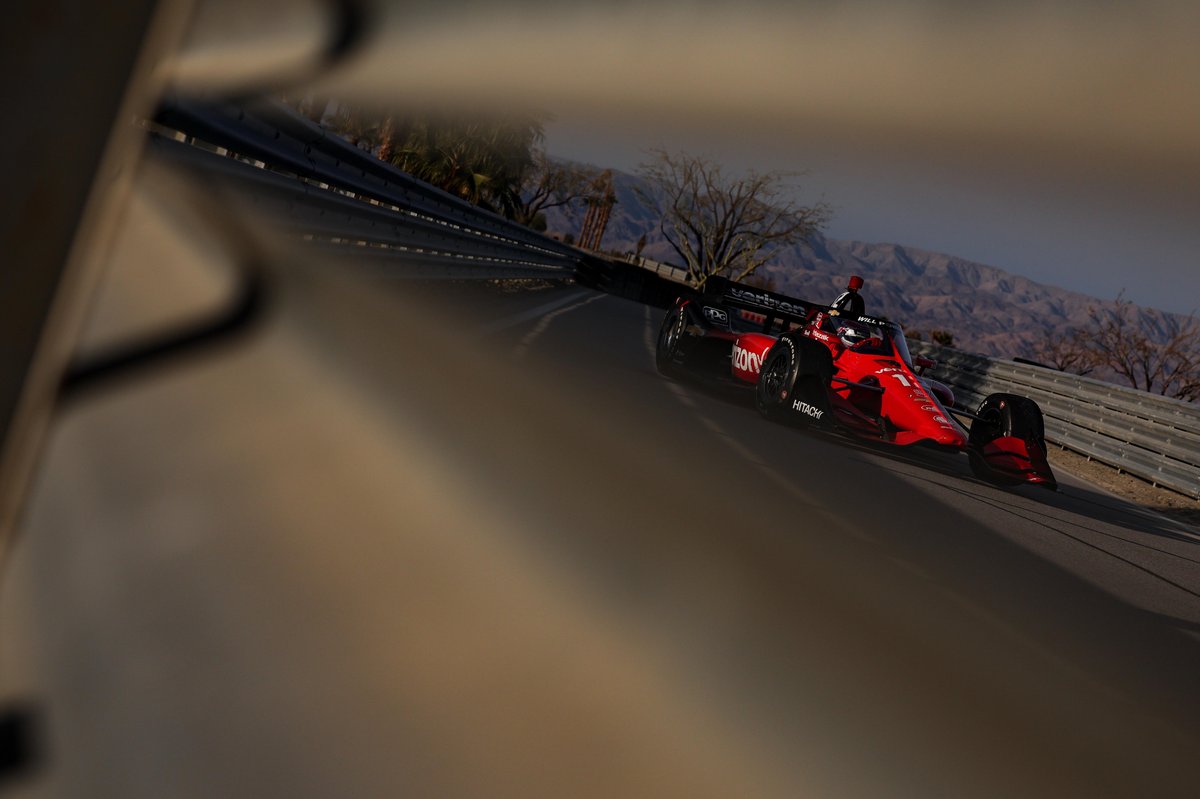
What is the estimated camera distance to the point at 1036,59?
0.63 metres

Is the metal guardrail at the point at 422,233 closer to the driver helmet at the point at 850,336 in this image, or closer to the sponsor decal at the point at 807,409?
the sponsor decal at the point at 807,409

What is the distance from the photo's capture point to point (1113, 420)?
15.9 metres

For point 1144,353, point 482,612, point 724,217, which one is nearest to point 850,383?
point 724,217

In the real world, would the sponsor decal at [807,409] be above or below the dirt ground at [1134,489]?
below

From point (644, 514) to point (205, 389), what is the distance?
67cm

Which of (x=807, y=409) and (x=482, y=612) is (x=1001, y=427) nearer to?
(x=807, y=409)

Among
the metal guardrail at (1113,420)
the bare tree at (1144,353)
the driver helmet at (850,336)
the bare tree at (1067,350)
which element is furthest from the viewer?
the bare tree at (1067,350)

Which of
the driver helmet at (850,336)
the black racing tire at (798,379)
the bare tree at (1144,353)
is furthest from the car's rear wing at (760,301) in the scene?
the bare tree at (1144,353)

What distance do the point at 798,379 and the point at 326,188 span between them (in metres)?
3.46

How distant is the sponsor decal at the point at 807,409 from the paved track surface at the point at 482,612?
231 inches

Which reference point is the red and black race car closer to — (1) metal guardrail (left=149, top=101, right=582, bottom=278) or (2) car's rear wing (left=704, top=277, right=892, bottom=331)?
(2) car's rear wing (left=704, top=277, right=892, bottom=331)

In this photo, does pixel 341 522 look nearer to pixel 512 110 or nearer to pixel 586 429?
pixel 586 429

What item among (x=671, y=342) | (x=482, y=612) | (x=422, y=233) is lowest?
(x=482, y=612)

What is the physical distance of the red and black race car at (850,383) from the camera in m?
7.54
